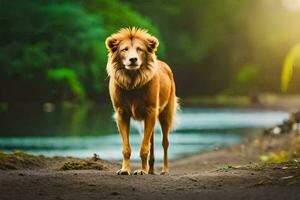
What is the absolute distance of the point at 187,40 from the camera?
2340 inches

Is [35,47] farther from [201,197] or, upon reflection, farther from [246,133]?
[201,197]

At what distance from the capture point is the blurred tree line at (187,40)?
4369 centimetres

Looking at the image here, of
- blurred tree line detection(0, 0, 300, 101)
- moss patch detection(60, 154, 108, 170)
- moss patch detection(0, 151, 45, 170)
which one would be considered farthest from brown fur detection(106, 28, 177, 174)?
blurred tree line detection(0, 0, 300, 101)

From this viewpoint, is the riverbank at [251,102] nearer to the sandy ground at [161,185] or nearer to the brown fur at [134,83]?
the brown fur at [134,83]

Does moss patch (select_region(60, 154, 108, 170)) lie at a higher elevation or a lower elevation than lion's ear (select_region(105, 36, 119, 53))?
lower

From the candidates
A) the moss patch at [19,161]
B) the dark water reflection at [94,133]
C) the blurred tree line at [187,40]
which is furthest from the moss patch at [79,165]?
the blurred tree line at [187,40]

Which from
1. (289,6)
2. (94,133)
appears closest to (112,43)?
(94,133)

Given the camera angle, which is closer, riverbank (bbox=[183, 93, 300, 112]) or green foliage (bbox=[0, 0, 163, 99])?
green foliage (bbox=[0, 0, 163, 99])

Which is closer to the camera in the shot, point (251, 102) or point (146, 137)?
point (146, 137)

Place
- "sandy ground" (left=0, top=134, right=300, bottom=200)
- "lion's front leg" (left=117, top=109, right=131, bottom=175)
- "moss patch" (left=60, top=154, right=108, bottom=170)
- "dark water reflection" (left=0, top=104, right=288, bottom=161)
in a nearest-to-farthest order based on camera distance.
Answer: "sandy ground" (left=0, top=134, right=300, bottom=200)
"lion's front leg" (left=117, top=109, right=131, bottom=175)
"moss patch" (left=60, top=154, right=108, bottom=170)
"dark water reflection" (left=0, top=104, right=288, bottom=161)

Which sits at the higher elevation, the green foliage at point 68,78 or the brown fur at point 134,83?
the green foliage at point 68,78

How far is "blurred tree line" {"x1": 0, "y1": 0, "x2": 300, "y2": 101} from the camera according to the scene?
4369 cm

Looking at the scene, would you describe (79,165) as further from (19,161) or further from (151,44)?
(151,44)

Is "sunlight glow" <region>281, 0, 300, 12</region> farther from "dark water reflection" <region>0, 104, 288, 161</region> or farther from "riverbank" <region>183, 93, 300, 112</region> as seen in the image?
"dark water reflection" <region>0, 104, 288, 161</region>
